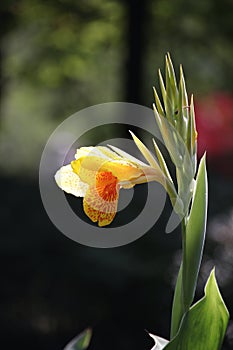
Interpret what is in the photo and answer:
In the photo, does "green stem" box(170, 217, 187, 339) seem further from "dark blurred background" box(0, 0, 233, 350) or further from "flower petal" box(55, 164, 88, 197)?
"dark blurred background" box(0, 0, 233, 350)

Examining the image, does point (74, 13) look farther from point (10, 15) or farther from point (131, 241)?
point (131, 241)

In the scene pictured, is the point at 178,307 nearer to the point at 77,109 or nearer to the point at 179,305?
the point at 179,305

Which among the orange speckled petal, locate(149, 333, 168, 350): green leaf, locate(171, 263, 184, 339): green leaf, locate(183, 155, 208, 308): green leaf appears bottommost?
locate(149, 333, 168, 350): green leaf

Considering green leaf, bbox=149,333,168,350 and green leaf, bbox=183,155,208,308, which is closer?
green leaf, bbox=183,155,208,308

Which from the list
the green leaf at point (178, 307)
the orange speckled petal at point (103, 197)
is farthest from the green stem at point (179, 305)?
the orange speckled petal at point (103, 197)

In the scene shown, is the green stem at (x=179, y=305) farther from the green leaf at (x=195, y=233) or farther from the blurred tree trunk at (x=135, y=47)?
the blurred tree trunk at (x=135, y=47)

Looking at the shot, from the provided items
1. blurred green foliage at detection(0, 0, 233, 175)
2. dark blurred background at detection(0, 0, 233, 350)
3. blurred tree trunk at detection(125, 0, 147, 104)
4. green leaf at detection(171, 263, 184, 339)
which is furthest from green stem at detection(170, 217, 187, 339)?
blurred tree trunk at detection(125, 0, 147, 104)

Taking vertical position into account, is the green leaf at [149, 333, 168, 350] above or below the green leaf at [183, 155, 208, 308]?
below

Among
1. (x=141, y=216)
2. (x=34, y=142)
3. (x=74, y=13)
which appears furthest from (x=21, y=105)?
(x=141, y=216)
